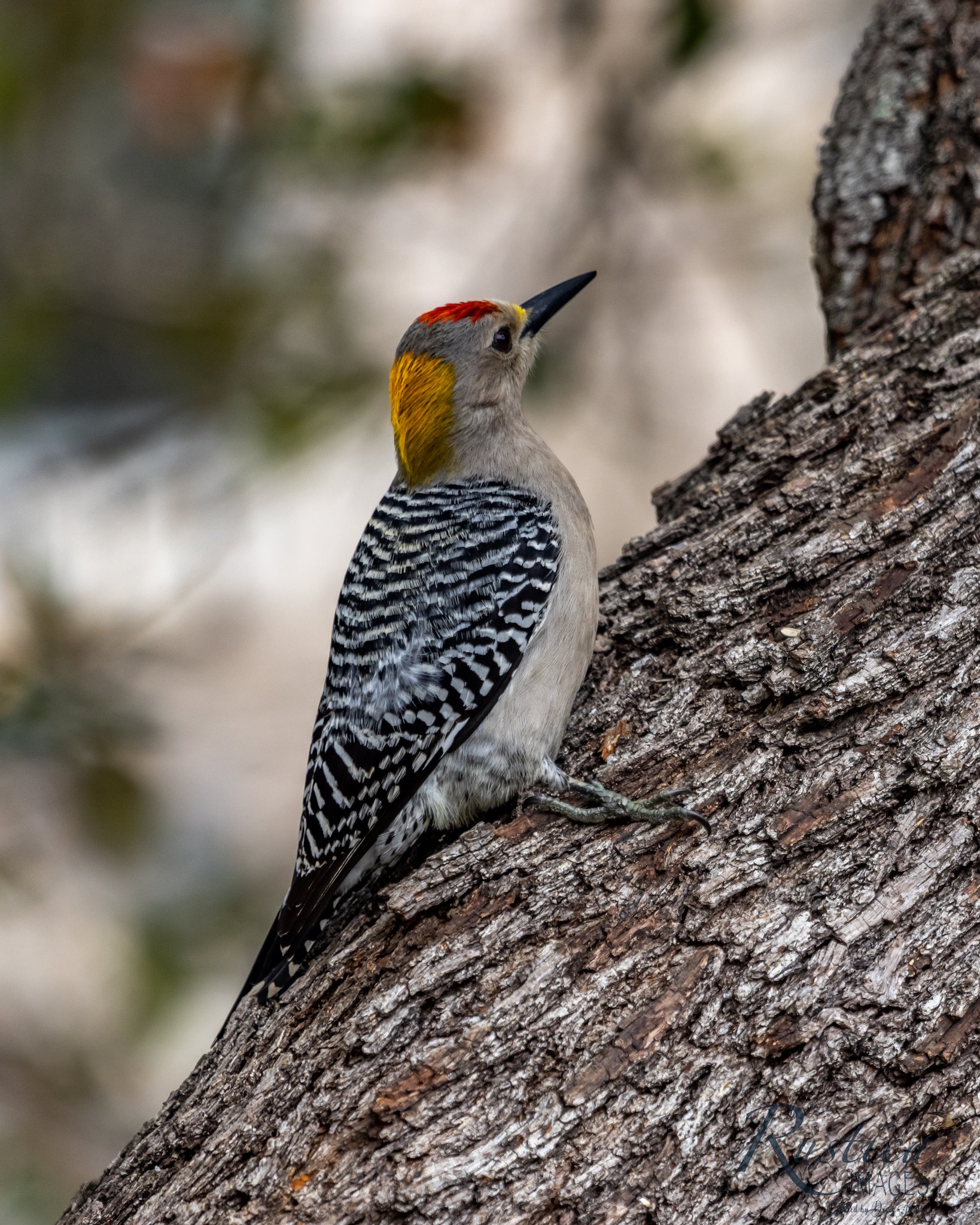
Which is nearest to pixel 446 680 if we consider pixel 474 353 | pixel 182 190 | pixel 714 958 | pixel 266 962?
pixel 266 962

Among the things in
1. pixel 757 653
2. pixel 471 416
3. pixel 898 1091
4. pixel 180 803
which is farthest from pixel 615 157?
pixel 898 1091

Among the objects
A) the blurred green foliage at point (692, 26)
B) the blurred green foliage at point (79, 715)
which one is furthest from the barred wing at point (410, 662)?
the blurred green foliage at point (692, 26)

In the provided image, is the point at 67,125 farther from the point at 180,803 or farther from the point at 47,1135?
the point at 47,1135

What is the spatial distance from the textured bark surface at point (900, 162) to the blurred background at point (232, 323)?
1.22m

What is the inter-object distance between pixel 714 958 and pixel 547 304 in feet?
9.78

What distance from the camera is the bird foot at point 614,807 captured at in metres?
2.93

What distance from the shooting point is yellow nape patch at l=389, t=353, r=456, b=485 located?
14.4 ft

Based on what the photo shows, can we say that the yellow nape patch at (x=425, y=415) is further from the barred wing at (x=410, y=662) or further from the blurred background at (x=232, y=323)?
the blurred background at (x=232, y=323)

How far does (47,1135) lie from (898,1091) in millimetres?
5403

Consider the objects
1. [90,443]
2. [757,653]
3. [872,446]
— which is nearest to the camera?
[757,653]

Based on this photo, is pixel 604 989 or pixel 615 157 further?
pixel 615 157

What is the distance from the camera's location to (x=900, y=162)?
4453 millimetres

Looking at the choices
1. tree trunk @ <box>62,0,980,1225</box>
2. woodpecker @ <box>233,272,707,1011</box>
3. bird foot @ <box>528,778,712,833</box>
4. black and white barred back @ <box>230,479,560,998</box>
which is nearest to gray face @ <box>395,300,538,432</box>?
woodpecker @ <box>233,272,707,1011</box>

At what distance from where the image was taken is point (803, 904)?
269 centimetres
